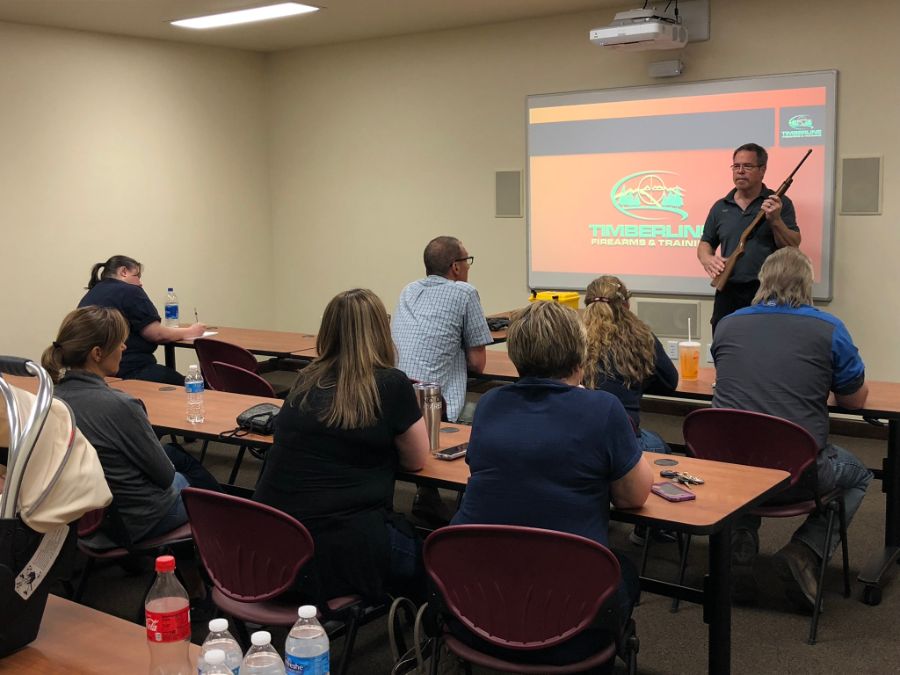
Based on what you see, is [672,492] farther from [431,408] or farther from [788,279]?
[788,279]

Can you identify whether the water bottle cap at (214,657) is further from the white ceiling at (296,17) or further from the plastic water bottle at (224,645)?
the white ceiling at (296,17)

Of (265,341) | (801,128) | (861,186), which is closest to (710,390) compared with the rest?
(861,186)

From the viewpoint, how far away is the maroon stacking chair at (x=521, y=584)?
207 cm

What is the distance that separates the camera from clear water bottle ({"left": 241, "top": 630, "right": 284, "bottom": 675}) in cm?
149

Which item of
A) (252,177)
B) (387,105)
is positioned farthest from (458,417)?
(252,177)

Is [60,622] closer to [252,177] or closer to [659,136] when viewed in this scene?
[659,136]

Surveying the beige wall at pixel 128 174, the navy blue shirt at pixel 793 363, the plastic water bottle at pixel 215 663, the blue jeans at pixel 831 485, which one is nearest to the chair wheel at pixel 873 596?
the blue jeans at pixel 831 485

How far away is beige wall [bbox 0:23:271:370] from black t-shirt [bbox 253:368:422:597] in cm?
500

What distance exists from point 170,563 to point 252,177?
7106 millimetres

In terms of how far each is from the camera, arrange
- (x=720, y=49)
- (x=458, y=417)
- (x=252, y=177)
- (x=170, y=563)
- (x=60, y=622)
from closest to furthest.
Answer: (x=170, y=563) → (x=60, y=622) → (x=458, y=417) → (x=720, y=49) → (x=252, y=177)

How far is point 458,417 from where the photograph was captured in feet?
14.4

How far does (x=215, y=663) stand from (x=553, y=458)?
1.05 metres

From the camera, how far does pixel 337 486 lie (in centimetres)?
259

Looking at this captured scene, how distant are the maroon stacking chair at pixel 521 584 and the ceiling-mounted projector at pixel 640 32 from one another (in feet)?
14.3
